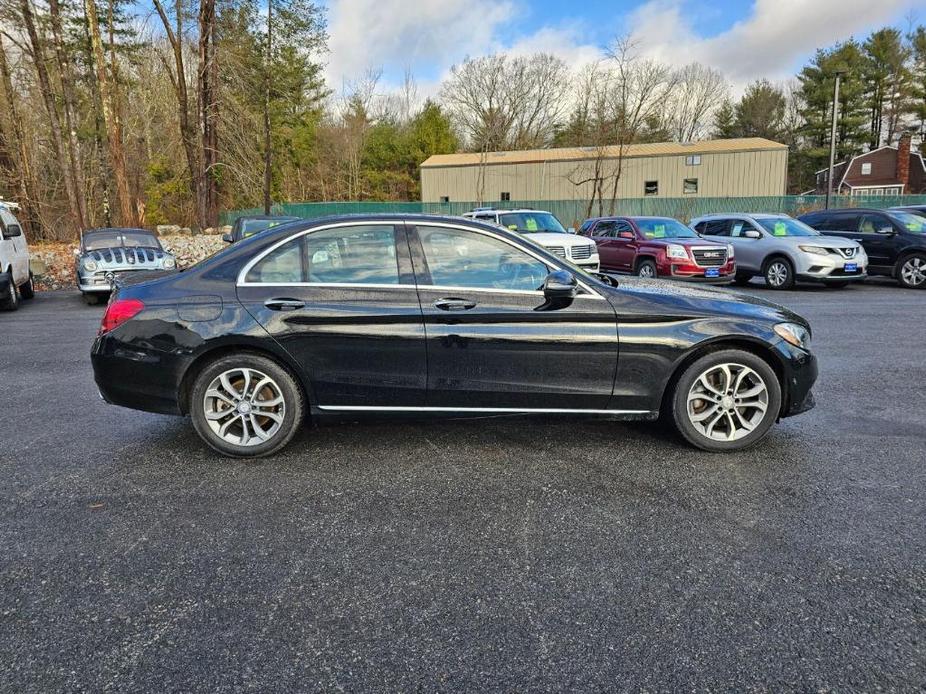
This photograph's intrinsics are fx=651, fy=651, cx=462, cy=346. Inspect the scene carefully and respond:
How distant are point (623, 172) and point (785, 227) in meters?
30.4

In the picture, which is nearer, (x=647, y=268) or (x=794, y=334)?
(x=794, y=334)

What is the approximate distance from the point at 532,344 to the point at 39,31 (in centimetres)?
2841

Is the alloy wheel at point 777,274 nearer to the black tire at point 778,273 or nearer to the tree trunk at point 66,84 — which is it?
the black tire at point 778,273

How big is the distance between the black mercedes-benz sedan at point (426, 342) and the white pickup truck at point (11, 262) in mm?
9585

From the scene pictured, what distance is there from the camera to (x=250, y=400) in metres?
4.37

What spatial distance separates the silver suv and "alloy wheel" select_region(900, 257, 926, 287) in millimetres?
939

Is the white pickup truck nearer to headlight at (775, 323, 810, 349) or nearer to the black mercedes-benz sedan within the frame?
the black mercedes-benz sedan

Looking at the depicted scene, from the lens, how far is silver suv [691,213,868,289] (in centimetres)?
1420

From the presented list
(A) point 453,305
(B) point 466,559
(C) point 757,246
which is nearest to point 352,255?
(A) point 453,305

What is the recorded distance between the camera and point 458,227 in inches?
175

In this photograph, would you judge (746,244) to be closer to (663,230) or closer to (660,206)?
(663,230)

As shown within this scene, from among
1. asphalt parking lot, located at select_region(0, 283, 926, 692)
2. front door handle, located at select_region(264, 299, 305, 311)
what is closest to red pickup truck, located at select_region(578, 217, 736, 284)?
asphalt parking lot, located at select_region(0, 283, 926, 692)

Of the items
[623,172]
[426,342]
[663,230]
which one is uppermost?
[623,172]

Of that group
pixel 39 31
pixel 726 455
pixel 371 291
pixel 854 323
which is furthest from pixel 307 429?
pixel 39 31
